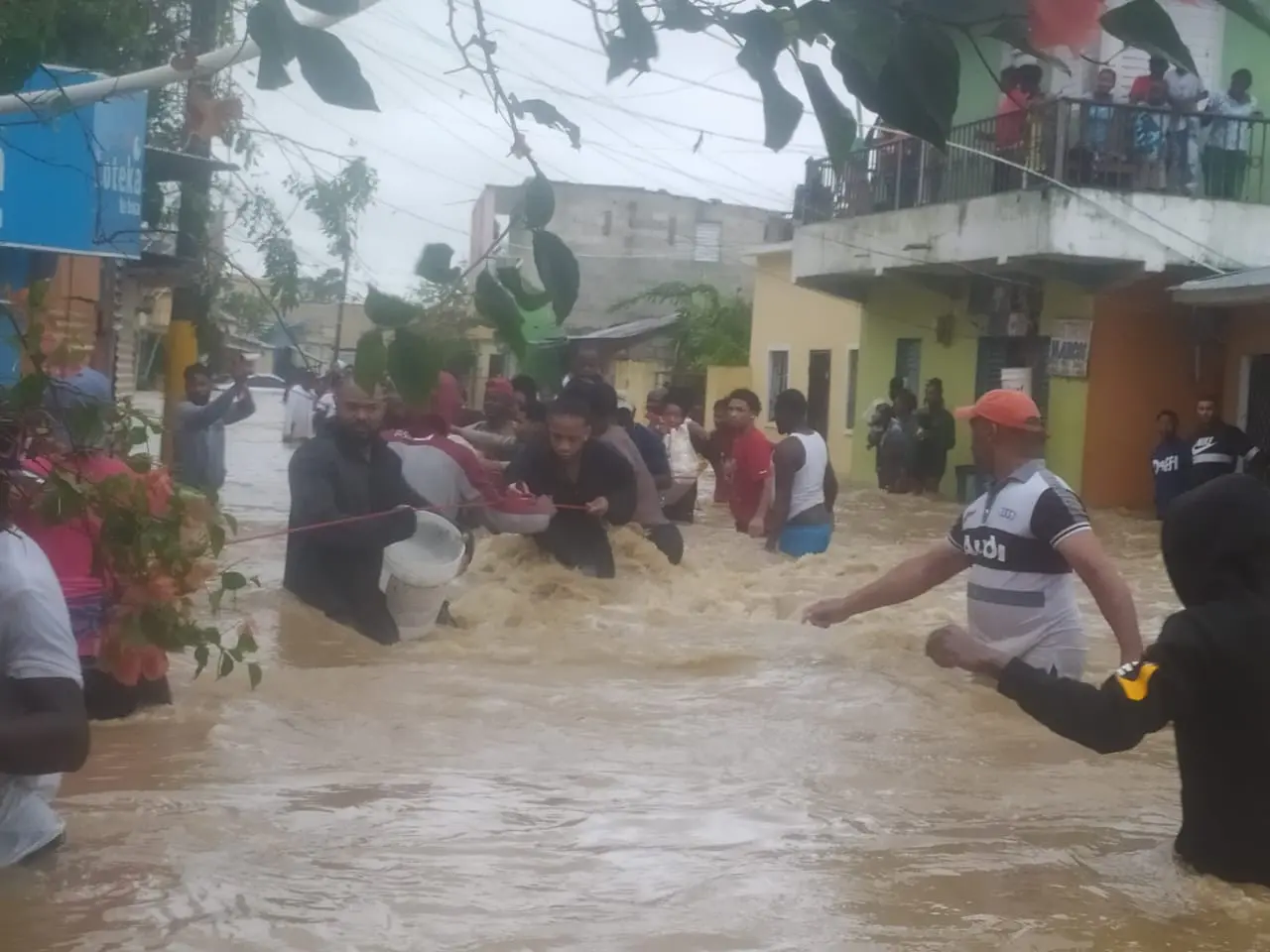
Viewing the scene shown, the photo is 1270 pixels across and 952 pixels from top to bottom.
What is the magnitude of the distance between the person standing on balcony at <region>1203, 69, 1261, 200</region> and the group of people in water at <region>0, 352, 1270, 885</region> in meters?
9.11

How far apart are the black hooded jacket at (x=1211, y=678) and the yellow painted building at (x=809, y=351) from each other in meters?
22.1

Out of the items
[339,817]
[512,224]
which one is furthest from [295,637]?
[512,224]

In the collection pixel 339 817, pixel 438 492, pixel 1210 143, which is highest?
pixel 1210 143

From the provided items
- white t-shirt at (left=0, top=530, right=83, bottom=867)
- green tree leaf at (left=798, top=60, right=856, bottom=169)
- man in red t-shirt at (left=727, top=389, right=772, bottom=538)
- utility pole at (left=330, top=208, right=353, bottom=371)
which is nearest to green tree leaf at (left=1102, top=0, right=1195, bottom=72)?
green tree leaf at (left=798, top=60, right=856, bottom=169)

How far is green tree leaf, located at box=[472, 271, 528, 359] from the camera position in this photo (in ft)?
9.13

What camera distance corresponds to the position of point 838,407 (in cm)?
2812

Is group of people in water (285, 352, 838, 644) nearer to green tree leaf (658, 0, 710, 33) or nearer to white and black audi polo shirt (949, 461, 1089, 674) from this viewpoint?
white and black audi polo shirt (949, 461, 1089, 674)

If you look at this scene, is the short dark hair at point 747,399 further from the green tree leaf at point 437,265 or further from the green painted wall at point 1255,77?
the green tree leaf at point 437,265

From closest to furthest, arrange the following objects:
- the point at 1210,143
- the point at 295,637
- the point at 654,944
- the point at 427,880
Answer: the point at 654,944, the point at 427,880, the point at 295,637, the point at 1210,143

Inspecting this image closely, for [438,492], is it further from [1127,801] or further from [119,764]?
[1127,801]

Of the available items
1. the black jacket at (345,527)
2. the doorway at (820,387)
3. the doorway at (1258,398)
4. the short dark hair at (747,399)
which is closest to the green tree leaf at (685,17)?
the black jacket at (345,527)

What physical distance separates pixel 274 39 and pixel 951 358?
72.5 feet

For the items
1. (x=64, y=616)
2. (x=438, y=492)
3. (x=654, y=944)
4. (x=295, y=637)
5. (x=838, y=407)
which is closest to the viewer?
(x=64, y=616)

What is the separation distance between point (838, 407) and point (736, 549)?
15093 millimetres
